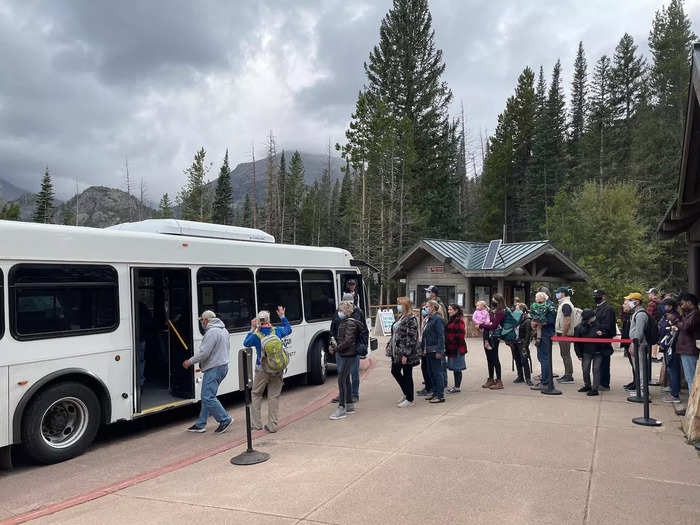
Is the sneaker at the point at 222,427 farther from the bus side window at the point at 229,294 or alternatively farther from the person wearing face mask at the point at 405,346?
the person wearing face mask at the point at 405,346

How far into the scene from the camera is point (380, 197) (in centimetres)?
3875

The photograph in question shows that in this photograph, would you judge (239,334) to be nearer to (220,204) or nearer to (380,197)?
(380,197)

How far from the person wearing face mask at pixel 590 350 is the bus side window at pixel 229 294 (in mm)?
5964

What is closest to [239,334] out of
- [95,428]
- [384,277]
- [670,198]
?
[95,428]

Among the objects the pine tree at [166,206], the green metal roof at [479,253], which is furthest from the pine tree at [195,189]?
the green metal roof at [479,253]

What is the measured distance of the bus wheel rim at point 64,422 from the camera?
6254mm

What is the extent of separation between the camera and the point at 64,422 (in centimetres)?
643

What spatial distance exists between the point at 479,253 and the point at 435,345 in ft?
46.9

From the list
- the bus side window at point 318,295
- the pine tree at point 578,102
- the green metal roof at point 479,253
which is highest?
the pine tree at point 578,102

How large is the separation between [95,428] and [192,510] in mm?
2791

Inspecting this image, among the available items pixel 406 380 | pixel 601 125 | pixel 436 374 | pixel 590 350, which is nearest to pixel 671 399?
pixel 590 350

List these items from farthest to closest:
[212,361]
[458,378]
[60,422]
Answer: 1. [458,378]
2. [212,361]
3. [60,422]

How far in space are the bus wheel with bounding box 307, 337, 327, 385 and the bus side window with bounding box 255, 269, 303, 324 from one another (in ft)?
2.69

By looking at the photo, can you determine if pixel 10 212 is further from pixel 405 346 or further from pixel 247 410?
pixel 247 410
